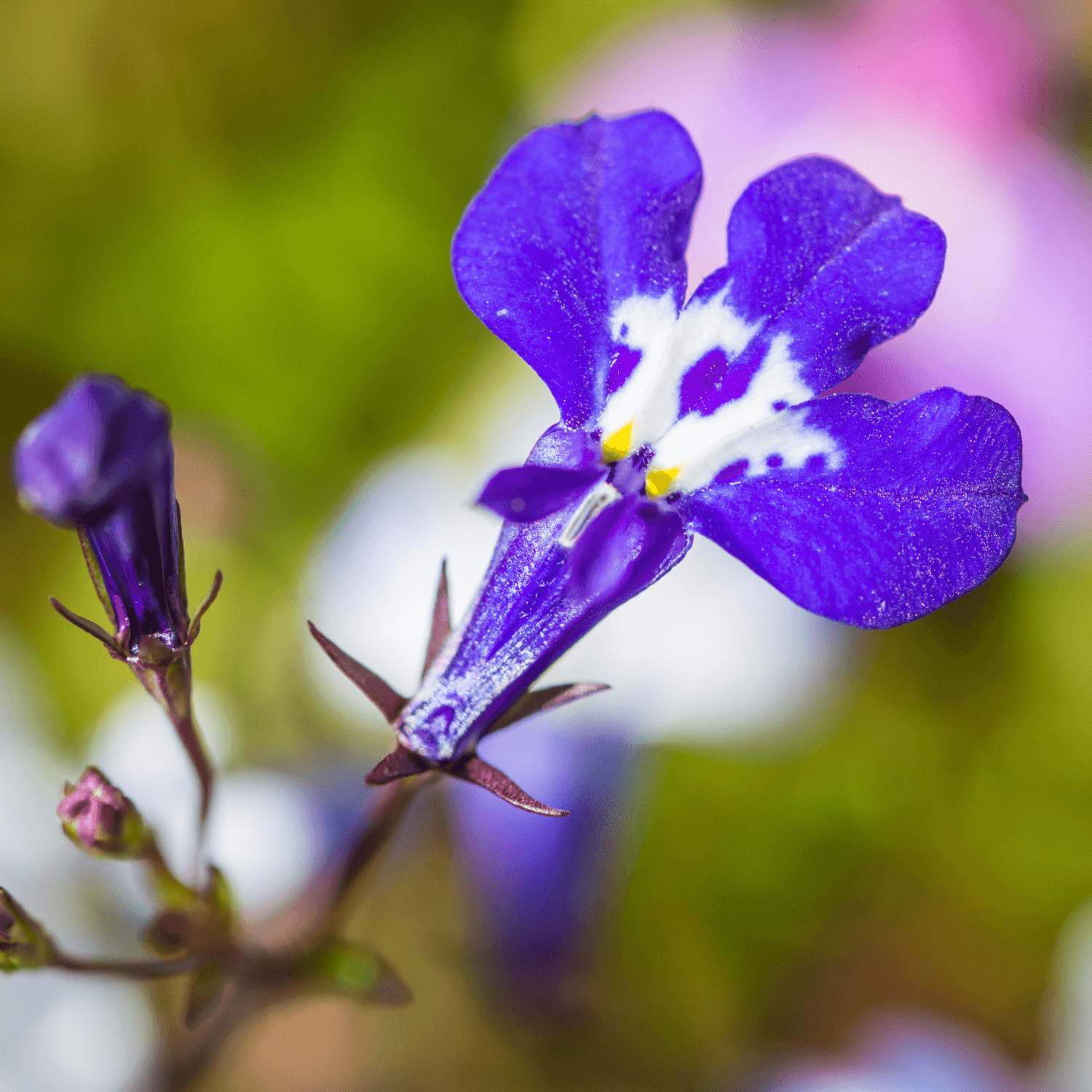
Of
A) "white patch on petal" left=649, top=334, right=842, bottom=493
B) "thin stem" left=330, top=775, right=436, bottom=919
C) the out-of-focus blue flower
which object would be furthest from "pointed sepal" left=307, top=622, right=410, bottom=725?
the out-of-focus blue flower

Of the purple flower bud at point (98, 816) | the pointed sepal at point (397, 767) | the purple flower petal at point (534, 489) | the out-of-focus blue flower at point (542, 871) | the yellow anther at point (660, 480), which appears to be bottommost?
the out-of-focus blue flower at point (542, 871)

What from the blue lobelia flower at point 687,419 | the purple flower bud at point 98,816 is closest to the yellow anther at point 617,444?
the blue lobelia flower at point 687,419

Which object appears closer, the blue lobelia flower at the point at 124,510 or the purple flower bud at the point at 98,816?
the blue lobelia flower at the point at 124,510

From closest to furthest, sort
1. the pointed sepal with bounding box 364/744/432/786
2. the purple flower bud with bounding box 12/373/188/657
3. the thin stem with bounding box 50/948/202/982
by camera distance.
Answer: the purple flower bud with bounding box 12/373/188/657, the pointed sepal with bounding box 364/744/432/786, the thin stem with bounding box 50/948/202/982

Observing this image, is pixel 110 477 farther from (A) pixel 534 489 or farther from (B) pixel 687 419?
(B) pixel 687 419

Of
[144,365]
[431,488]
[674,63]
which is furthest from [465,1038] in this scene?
[674,63]

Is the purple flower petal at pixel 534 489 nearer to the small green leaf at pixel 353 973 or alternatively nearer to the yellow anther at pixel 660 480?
the yellow anther at pixel 660 480

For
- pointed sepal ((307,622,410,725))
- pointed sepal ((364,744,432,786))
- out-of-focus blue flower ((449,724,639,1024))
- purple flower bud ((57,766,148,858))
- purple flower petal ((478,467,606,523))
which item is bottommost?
out-of-focus blue flower ((449,724,639,1024))

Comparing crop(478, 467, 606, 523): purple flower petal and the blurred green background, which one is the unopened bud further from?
the blurred green background
